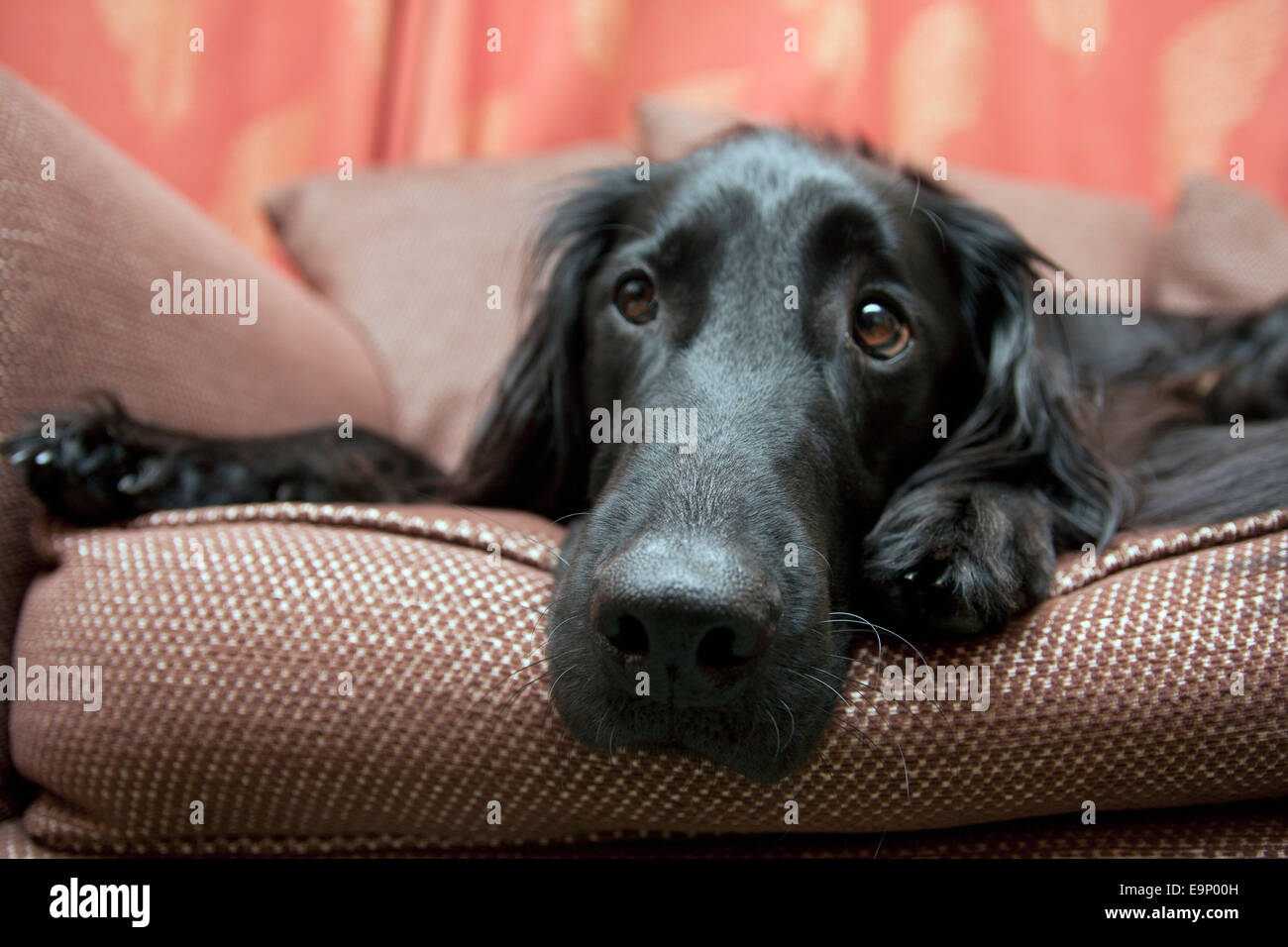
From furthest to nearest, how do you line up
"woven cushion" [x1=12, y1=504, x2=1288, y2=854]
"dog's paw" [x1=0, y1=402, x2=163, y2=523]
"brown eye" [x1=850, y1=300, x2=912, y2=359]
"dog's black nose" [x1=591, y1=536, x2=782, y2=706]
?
"brown eye" [x1=850, y1=300, x2=912, y2=359] → "dog's paw" [x1=0, y1=402, x2=163, y2=523] → "woven cushion" [x1=12, y1=504, x2=1288, y2=854] → "dog's black nose" [x1=591, y1=536, x2=782, y2=706]

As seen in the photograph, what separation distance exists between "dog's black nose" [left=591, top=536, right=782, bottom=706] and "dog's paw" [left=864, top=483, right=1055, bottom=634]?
0.80 ft

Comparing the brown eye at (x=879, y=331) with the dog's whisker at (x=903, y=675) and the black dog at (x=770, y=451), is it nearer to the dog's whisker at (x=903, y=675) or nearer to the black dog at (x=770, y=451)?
the black dog at (x=770, y=451)

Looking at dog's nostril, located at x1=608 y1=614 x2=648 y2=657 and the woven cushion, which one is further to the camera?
the woven cushion

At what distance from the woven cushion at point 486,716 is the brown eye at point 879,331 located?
15.7 inches

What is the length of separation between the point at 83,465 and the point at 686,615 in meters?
0.91

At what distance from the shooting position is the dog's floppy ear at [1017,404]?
129cm

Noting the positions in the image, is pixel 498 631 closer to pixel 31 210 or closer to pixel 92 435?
pixel 92 435

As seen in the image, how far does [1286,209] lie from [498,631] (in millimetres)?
3516

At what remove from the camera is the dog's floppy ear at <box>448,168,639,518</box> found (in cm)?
162

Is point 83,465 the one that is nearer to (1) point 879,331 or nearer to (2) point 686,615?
(2) point 686,615

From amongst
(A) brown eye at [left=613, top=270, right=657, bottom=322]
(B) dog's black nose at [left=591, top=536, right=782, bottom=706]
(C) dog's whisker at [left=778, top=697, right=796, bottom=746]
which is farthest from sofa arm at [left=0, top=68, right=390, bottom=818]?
(C) dog's whisker at [left=778, top=697, right=796, bottom=746]

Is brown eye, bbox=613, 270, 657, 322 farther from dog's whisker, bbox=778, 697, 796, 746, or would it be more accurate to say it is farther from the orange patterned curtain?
the orange patterned curtain

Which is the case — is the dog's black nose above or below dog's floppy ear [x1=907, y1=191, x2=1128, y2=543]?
below

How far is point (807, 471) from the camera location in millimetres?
1081
